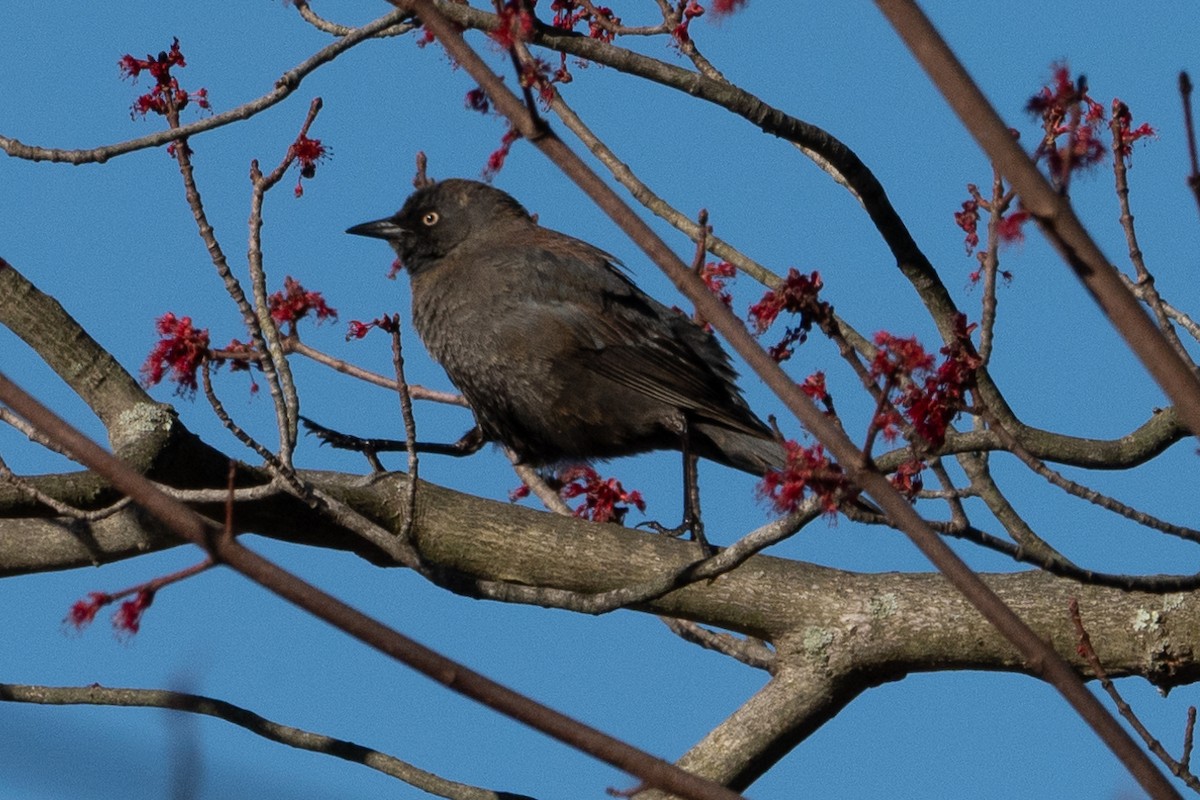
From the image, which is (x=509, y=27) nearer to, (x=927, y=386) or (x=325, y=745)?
(x=927, y=386)

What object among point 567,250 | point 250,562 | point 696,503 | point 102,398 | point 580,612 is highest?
point 567,250

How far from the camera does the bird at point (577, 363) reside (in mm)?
6516

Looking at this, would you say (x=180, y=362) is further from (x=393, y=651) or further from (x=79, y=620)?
(x=393, y=651)

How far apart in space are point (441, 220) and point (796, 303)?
4874 mm

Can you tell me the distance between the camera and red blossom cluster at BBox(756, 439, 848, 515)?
243 centimetres

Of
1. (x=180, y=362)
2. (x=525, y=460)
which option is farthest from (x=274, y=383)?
(x=525, y=460)

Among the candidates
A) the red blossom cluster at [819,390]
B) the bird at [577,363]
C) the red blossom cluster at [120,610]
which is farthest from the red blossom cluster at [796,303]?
the bird at [577,363]

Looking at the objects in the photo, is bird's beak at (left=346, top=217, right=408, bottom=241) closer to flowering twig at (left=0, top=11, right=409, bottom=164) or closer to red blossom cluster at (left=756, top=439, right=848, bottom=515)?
flowering twig at (left=0, top=11, right=409, bottom=164)

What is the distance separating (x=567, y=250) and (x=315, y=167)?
9.02 ft

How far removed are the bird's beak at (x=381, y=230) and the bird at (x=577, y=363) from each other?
1.94 feet

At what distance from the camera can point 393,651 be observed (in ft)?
5.31

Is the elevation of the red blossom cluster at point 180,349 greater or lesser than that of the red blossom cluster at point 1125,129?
lesser

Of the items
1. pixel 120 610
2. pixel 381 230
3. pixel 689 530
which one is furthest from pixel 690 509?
pixel 381 230

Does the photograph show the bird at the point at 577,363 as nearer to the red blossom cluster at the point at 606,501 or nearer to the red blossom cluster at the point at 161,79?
the red blossom cluster at the point at 606,501
